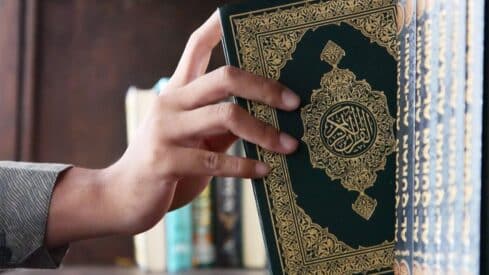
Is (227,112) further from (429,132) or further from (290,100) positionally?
(429,132)

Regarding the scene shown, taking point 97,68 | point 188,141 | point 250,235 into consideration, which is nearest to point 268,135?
point 188,141

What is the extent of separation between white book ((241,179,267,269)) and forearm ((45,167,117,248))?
0.37 meters

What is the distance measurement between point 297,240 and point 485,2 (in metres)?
0.21

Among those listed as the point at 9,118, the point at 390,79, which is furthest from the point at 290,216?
the point at 9,118

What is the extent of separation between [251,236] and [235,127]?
544mm

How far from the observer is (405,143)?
0.43 meters

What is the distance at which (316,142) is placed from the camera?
48cm

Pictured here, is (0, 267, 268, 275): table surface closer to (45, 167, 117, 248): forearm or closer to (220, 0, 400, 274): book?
(45, 167, 117, 248): forearm

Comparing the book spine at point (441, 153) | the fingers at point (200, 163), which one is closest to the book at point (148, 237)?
the fingers at point (200, 163)

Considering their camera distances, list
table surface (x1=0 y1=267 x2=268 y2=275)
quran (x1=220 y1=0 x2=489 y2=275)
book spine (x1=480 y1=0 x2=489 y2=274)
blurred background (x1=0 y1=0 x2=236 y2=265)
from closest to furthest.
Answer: book spine (x1=480 y1=0 x2=489 y2=274) < quran (x1=220 y1=0 x2=489 y2=275) < table surface (x1=0 y1=267 x2=268 y2=275) < blurred background (x1=0 y1=0 x2=236 y2=265)

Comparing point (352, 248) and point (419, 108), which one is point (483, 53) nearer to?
point (419, 108)

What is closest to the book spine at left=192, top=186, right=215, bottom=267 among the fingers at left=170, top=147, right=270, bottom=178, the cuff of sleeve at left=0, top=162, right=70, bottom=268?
the cuff of sleeve at left=0, top=162, right=70, bottom=268

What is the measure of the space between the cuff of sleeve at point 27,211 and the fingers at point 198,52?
166mm

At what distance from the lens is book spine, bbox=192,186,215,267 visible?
3.30 feet
